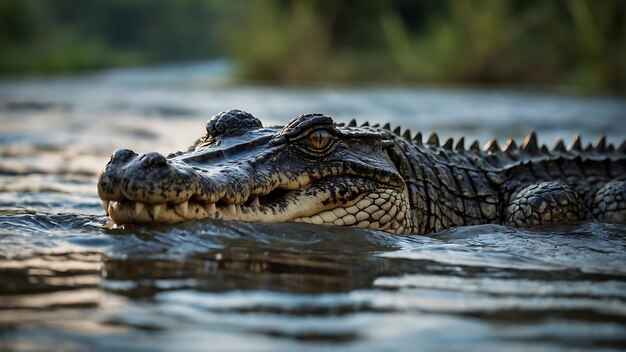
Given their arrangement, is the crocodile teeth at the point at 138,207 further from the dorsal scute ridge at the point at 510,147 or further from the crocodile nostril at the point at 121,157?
the dorsal scute ridge at the point at 510,147

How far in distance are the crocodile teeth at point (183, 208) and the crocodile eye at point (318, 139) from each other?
0.95 meters

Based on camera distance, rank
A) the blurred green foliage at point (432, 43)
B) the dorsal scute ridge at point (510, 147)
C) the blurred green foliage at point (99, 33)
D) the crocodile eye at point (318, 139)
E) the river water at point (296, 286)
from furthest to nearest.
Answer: the blurred green foliage at point (99, 33) → the blurred green foliage at point (432, 43) → the dorsal scute ridge at point (510, 147) → the crocodile eye at point (318, 139) → the river water at point (296, 286)

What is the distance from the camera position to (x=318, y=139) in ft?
14.6

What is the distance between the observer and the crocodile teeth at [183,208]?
3701mm

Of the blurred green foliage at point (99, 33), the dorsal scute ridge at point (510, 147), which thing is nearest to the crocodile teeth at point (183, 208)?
the dorsal scute ridge at point (510, 147)

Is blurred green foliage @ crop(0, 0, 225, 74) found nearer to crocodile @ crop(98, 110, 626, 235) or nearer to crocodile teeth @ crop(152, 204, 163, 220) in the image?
crocodile @ crop(98, 110, 626, 235)

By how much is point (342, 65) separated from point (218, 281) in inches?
960

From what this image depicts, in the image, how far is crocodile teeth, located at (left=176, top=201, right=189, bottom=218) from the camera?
3.70m

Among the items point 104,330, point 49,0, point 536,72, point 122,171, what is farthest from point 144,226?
point 49,0

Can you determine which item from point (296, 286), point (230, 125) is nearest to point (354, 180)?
point (230, 125)

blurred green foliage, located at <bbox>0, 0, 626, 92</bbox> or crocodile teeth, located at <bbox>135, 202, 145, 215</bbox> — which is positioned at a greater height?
blurred green foliage, located at <bbox>0, 0, 626, 92</bbox>

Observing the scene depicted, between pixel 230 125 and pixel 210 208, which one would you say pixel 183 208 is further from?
pixel 230 125

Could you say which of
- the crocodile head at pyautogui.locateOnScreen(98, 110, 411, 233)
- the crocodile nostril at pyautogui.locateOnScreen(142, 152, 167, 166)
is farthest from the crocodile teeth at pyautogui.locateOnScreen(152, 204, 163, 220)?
the crocodile nostril at pyautogui.locateOnScreen(142, 152, 167, 166)

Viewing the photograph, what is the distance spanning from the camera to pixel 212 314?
2.65 m
